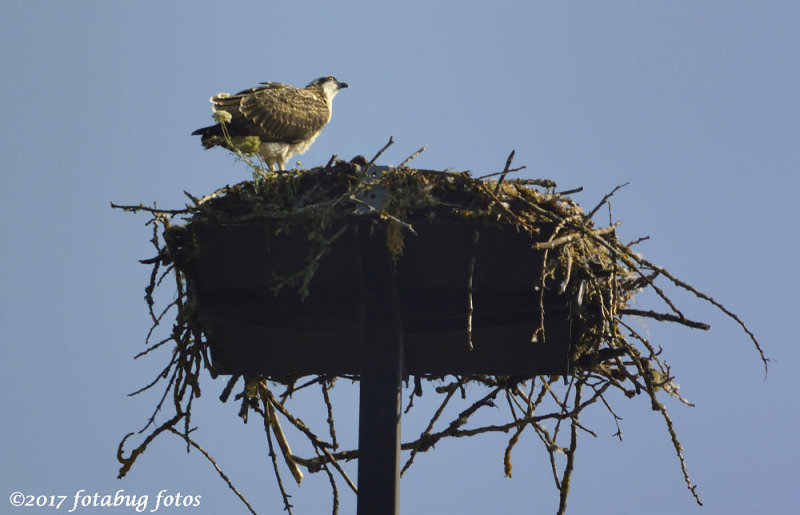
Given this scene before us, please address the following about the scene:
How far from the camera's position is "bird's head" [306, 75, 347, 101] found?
39.9 feet

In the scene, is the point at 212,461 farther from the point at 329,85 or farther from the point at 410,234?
the point at 329,85

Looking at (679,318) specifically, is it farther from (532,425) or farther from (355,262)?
(355,262)

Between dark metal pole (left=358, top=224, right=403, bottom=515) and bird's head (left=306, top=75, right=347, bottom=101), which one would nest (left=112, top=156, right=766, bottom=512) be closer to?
dark metal pole (left=358, top=224, right=403, bottom=515)

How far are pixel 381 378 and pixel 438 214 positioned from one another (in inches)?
45.0

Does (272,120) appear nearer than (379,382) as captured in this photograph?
No

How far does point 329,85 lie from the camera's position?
12367 mm

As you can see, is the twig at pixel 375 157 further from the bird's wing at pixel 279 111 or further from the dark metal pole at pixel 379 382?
the bird's wing at pixel 279 111

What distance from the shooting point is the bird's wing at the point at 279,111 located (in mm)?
9969

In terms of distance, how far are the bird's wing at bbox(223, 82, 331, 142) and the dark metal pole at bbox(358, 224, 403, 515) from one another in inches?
151

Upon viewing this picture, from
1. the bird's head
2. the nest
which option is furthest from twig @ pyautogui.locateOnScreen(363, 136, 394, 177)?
the bird's head

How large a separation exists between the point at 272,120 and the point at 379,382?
431 centimetres

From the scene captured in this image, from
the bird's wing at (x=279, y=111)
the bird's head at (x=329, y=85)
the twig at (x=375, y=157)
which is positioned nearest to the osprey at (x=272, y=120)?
the bird's wing at (x=279, y=111)

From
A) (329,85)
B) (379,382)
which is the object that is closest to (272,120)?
(329,85)

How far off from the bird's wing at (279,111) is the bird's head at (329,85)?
103 cm
